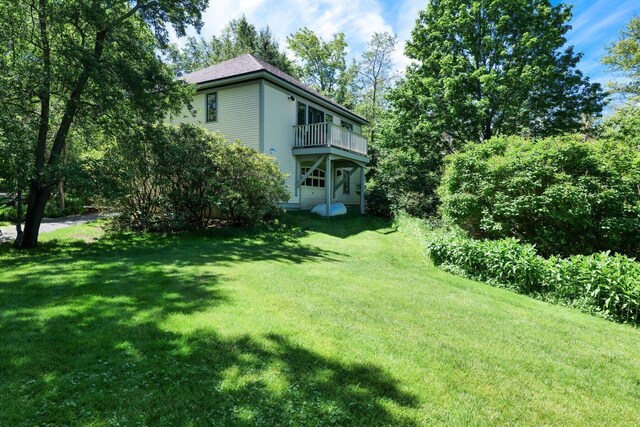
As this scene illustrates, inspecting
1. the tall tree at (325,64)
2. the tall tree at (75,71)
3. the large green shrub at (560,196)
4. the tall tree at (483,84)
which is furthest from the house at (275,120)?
the tall tree at (325,64)

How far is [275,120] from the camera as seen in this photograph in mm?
15703

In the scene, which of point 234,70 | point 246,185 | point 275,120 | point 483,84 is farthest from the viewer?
point 483,84

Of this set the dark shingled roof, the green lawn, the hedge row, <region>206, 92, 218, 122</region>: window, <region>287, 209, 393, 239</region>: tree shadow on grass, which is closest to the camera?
the green lawn

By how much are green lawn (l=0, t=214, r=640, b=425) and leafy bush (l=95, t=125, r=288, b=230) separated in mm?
4357

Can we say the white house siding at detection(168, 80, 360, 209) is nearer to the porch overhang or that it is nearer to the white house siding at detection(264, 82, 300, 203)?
the white house siding at detection(264, 82, 300, 203)

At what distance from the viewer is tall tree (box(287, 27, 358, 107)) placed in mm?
33531

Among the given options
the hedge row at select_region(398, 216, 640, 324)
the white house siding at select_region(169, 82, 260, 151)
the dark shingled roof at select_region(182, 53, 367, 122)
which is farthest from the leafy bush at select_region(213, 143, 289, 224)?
the hedge row at select_region(398, 216, 640, 324)

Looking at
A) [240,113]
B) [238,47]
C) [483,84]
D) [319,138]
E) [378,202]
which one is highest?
[238,47]

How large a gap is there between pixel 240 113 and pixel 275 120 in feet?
5.21

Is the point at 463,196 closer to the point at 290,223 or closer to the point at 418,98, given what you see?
the point at 290,223

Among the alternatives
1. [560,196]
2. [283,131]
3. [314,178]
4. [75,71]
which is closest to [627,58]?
[560,196]

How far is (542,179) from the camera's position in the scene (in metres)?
9.35

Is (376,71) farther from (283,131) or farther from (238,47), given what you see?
(283,131)

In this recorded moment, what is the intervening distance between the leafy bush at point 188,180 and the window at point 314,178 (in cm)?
620
